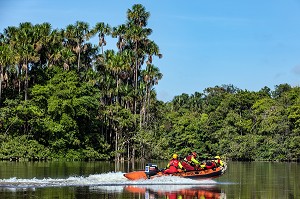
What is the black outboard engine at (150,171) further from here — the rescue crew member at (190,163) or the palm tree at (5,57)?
the palm tree at (5,57)

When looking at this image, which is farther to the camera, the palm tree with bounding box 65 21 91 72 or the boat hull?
the palm tree with bounding box 65 21 91 72

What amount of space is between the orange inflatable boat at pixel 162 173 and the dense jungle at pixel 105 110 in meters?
31.4

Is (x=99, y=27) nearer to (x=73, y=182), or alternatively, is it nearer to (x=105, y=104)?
(x=105, y=104)

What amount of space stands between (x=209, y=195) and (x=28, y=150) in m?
40.2

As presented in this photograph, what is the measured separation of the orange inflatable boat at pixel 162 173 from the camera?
115ft

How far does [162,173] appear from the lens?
35938 mm

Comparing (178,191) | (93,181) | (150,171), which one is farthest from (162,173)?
(178,191)

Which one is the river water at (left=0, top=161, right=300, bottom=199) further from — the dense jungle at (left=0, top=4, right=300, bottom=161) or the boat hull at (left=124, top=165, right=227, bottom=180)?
the dense jungle at (left=0, top=4, right=300, bottom=161)

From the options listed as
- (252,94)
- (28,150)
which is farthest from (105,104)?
(252,94)

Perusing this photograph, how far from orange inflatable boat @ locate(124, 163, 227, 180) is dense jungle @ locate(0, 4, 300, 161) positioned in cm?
3136

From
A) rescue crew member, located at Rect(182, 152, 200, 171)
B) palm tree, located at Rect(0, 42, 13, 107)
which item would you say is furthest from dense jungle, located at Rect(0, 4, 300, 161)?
rescue crew member, located at Rect(182, 152, 200, 171)

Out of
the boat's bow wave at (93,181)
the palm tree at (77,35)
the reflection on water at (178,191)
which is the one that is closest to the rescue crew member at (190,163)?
the boat's bow wave at (93,181)

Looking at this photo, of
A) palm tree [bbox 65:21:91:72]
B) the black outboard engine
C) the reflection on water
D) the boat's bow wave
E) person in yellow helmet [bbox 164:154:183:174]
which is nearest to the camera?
the reflection on water

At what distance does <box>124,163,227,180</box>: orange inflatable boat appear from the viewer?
115 feet
